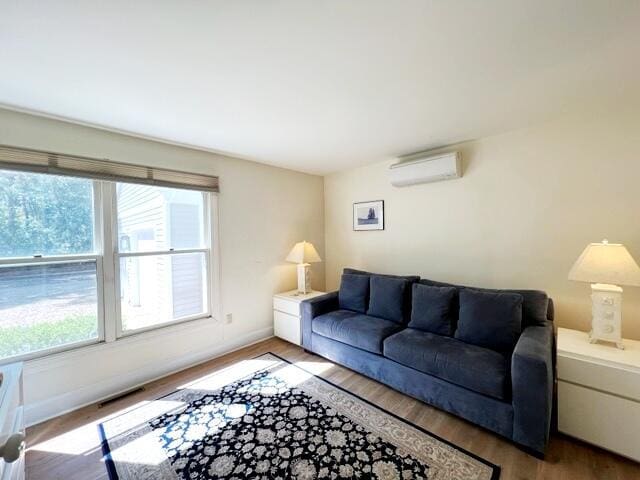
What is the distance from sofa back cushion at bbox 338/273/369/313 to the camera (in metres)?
3.05

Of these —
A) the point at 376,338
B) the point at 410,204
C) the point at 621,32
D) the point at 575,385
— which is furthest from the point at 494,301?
the point at 621,32

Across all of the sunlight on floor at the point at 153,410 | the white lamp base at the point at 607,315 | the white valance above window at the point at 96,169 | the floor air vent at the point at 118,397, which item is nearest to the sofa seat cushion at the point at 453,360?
the white lamp base at the point at 607,315

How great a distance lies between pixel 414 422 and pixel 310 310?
4.75ft

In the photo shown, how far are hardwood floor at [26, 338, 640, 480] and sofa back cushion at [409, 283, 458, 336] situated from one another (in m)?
0.64

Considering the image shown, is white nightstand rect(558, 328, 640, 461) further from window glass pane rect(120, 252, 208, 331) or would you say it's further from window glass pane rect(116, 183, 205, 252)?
window glass pane rect(116, 183, 205, 252)

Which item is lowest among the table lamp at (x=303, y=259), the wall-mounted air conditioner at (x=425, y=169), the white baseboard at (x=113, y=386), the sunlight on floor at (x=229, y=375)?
the sunlight on floor at (x=229, y=375)

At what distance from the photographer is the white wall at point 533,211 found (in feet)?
6.79

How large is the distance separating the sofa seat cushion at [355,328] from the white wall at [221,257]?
985mm

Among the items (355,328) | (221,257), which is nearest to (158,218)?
(221,257)

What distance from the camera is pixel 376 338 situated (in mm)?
2406

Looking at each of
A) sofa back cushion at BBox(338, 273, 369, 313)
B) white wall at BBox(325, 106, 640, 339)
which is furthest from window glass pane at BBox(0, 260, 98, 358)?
white wall at BBox(325, 106, 640, 339)

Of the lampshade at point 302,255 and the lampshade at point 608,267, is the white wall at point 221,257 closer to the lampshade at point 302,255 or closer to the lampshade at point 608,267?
the lampshade at point 302,255

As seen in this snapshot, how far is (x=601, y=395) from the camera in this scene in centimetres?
159

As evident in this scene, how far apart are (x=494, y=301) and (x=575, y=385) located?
678 millimetres
